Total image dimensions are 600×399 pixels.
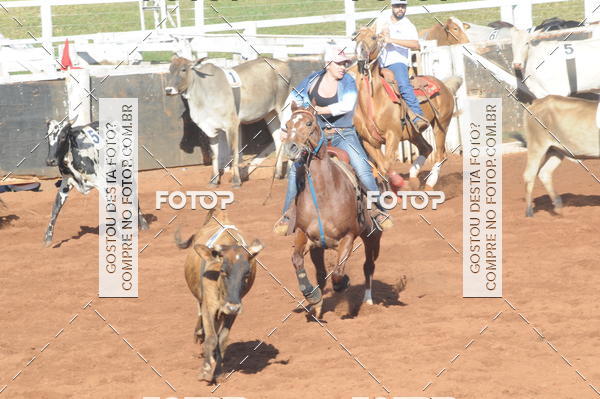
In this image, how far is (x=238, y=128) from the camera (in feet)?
61.7

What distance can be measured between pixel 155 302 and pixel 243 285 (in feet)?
11.1

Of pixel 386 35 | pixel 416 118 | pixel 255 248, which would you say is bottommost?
pixel 416 118

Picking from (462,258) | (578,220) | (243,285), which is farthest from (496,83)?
(243,285)

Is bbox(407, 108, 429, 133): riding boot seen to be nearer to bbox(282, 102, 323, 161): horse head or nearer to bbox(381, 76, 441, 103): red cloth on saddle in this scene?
bbox(381, 76, 441, 103): red cloth on saddle

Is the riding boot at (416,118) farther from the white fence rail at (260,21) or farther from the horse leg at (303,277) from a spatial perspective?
the horse leg at (303,277)

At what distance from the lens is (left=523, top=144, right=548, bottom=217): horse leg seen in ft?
46.4

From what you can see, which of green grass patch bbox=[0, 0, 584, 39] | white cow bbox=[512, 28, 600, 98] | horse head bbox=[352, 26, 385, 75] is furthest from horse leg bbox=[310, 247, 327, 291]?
green grass patch bbox=[0, 0, 584, 39]

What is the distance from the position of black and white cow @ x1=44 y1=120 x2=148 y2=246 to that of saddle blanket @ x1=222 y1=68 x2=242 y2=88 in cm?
464

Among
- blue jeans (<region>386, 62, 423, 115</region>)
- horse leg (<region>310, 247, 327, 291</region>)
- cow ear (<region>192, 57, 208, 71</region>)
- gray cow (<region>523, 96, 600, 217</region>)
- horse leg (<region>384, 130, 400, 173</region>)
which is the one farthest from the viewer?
cow ear (<region>192, 57, 208, 71</region>)

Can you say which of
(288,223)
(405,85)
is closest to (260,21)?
(405,85)

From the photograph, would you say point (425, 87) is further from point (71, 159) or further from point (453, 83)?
point (71, 159)

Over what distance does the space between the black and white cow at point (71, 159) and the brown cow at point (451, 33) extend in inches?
428

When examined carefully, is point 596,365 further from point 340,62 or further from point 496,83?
point 496,83

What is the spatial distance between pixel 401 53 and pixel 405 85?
51 centimetres
